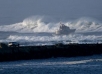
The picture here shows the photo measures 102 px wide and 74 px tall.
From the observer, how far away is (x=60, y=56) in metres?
81.0

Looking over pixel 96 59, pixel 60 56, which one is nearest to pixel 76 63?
pixel 96 59

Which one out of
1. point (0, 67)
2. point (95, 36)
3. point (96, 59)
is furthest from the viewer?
point (95, 36)

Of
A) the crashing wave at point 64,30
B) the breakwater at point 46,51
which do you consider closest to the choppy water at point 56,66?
the breakwater at point 46,51

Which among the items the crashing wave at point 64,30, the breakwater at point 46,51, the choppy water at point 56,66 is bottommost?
the choppy water at point 56,66

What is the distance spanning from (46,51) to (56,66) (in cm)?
1257

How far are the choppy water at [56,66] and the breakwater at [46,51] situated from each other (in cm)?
252

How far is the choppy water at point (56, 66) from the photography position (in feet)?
212

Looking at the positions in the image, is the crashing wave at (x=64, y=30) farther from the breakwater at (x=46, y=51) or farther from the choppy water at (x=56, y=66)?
the choppy water at (x=56, y=66)

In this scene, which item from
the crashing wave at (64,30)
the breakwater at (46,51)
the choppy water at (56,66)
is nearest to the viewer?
the choppy water at (56,66)

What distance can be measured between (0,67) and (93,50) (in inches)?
670

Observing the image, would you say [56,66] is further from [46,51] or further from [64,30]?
[64,30]

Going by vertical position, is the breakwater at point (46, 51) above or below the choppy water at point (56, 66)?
above

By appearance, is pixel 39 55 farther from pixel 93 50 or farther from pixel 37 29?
pixel 37 29

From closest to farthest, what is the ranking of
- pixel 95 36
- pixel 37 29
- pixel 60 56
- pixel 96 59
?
1. pixel 96 59
2. pixel 60 56
3. pixel 95 36
4. pixel 37 29
